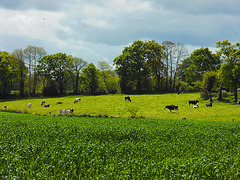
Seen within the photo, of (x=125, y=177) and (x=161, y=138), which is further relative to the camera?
(x=161, y=138)

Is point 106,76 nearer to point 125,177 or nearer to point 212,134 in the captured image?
point 212,134

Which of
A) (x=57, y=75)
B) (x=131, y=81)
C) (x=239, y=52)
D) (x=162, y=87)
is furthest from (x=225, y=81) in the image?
(x=57, y=75)

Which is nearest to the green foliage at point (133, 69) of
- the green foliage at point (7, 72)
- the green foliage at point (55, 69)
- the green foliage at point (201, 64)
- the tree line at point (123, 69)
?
the tree line at point (123, 69)

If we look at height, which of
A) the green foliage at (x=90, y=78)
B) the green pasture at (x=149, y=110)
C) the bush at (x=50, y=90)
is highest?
the green foliage at (x=90, y=78)

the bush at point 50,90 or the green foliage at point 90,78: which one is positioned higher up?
the green foliage at point 90,78

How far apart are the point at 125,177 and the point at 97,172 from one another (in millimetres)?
1156

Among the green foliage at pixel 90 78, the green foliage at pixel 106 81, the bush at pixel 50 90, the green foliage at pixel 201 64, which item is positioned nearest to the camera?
the green foliage at pixel 201 64

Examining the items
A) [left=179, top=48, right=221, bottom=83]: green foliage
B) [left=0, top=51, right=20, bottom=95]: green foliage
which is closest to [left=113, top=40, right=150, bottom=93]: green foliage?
[left=179, top=48, right=221, bottom=83]: green foliage

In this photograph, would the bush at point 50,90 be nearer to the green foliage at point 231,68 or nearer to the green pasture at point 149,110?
the green pasture at point 149,110

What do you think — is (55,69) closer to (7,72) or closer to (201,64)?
(7,72)

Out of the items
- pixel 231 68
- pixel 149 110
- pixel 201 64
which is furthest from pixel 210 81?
pixel 149 110

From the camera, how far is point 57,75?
6569 centimetres

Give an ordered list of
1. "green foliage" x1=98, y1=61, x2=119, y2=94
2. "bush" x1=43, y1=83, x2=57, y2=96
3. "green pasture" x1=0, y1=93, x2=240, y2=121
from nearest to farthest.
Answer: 1. "green pasture" x1=0, y1=93, x2=240, y2=121
2. "bush" x1=43, y1=83, x2=57, y2=96
3. "green foliage" x1=98, y1=61, x2=119, y2=94

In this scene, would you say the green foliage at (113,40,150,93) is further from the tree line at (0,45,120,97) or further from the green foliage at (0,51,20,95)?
the green foliage at (0,51,20,95)
